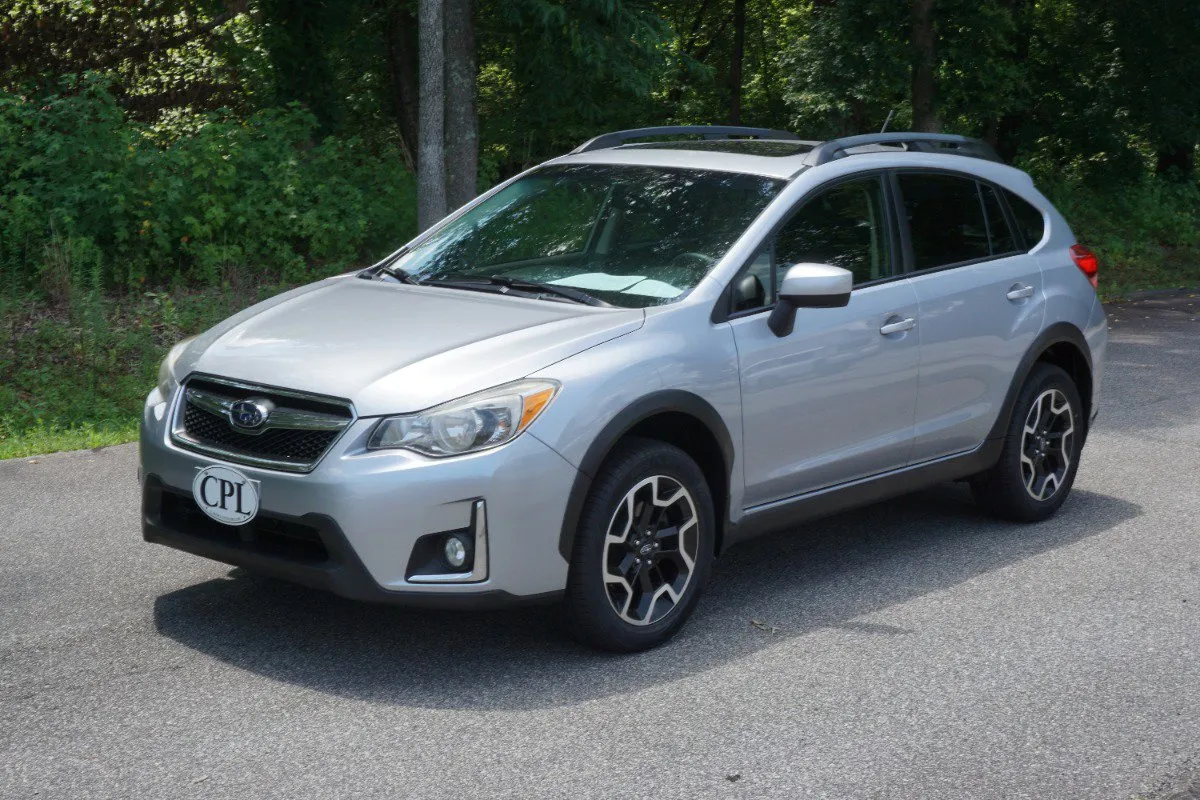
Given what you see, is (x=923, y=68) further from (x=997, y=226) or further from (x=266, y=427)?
(x=266, y=427)

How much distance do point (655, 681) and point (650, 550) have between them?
48cm

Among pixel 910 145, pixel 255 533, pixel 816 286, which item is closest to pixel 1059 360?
pixel 910 145

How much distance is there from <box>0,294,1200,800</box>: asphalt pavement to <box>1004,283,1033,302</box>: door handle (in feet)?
3.77

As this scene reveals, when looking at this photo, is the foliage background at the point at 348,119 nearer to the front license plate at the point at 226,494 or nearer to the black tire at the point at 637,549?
the front license plate at the point at 226,494

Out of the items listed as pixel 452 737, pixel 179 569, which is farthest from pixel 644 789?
pixel 179 569

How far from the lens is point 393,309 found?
5.39 metres

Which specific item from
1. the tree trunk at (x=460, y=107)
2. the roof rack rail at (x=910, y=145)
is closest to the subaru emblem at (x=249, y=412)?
the roof rack rail at (x=910, y=145)

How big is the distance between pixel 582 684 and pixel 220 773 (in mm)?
1287

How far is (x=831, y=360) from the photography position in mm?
5695

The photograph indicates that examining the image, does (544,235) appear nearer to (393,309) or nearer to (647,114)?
(393,309)

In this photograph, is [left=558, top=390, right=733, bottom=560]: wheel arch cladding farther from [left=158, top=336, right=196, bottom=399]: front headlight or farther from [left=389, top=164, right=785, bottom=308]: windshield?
[left=158, top=336, right=196, bottom=399]: front headlight

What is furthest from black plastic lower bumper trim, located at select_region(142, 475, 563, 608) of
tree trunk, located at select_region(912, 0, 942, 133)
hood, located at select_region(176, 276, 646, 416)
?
tree trunk, located at select_region(912, 0, 942, 133)

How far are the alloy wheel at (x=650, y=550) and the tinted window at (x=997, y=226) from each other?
249cm

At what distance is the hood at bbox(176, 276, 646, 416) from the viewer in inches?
184
